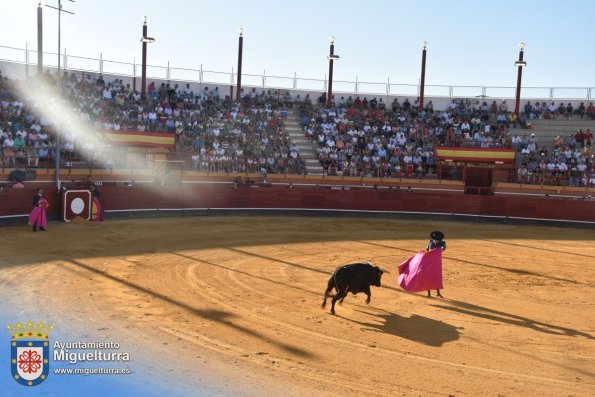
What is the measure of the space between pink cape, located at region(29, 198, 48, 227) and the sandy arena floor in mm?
405

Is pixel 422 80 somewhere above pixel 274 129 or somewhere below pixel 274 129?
above

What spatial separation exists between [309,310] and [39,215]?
410 inches

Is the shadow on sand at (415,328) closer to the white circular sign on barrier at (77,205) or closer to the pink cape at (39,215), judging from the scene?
the pink cape at (39,215)

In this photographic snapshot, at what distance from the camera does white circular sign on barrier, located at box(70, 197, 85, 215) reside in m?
19.0

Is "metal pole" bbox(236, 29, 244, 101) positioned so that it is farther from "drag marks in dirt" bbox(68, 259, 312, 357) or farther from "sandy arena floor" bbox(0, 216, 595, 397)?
"drag marks in dirt" bbox(68, 259, 312, 357)

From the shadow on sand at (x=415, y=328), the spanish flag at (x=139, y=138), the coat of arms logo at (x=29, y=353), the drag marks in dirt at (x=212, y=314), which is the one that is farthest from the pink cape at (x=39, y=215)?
the shadow on sand at (x=415, y=328)

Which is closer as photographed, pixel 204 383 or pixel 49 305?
pixel 204 383

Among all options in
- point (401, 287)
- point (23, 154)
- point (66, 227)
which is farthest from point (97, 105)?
point (401, 287)

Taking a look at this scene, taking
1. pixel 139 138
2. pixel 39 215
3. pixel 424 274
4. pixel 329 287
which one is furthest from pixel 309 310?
pixel 139 138

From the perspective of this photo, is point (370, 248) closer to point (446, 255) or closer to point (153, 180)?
point (446, 255)

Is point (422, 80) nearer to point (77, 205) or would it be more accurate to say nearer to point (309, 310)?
point (77, 205)

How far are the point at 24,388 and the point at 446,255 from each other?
38.7 ft

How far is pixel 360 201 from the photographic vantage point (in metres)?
24.3

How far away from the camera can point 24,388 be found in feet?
21.1
